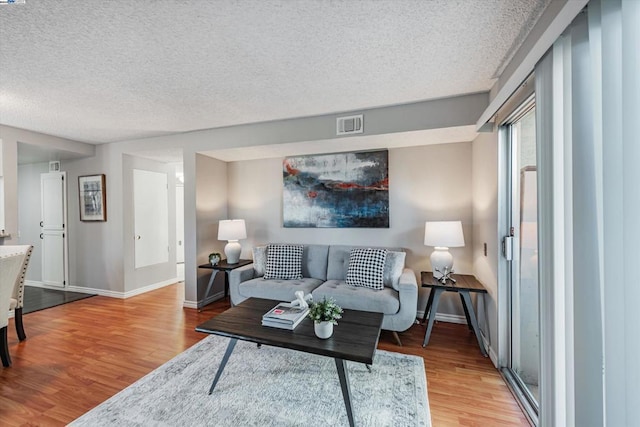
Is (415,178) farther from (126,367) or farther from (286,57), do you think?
(126,367)

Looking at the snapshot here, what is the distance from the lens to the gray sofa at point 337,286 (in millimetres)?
2607

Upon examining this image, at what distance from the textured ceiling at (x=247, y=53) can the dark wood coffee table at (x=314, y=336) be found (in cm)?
193

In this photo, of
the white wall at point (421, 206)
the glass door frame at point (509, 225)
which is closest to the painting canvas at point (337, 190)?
the white wall at point (421, 206)

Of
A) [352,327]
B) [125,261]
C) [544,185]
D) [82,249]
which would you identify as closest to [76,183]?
[82,249]

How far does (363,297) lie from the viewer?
2.67 meters

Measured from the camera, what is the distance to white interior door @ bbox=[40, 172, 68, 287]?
4.61 metres

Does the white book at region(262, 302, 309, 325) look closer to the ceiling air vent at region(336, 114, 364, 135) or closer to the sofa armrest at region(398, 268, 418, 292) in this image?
the sofa armrest at region(398, 268, 418, 292)

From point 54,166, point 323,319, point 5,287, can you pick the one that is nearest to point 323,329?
point 323,319

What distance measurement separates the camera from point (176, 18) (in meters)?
1.53

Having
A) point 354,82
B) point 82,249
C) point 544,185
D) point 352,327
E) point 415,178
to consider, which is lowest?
point 352,327

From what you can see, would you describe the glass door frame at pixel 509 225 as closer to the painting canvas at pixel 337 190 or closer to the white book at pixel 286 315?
the painting canvas at pixel 337 190

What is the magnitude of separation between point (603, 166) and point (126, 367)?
330 centimetres

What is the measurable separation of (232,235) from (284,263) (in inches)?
34.4

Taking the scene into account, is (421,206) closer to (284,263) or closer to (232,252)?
(284,263)
